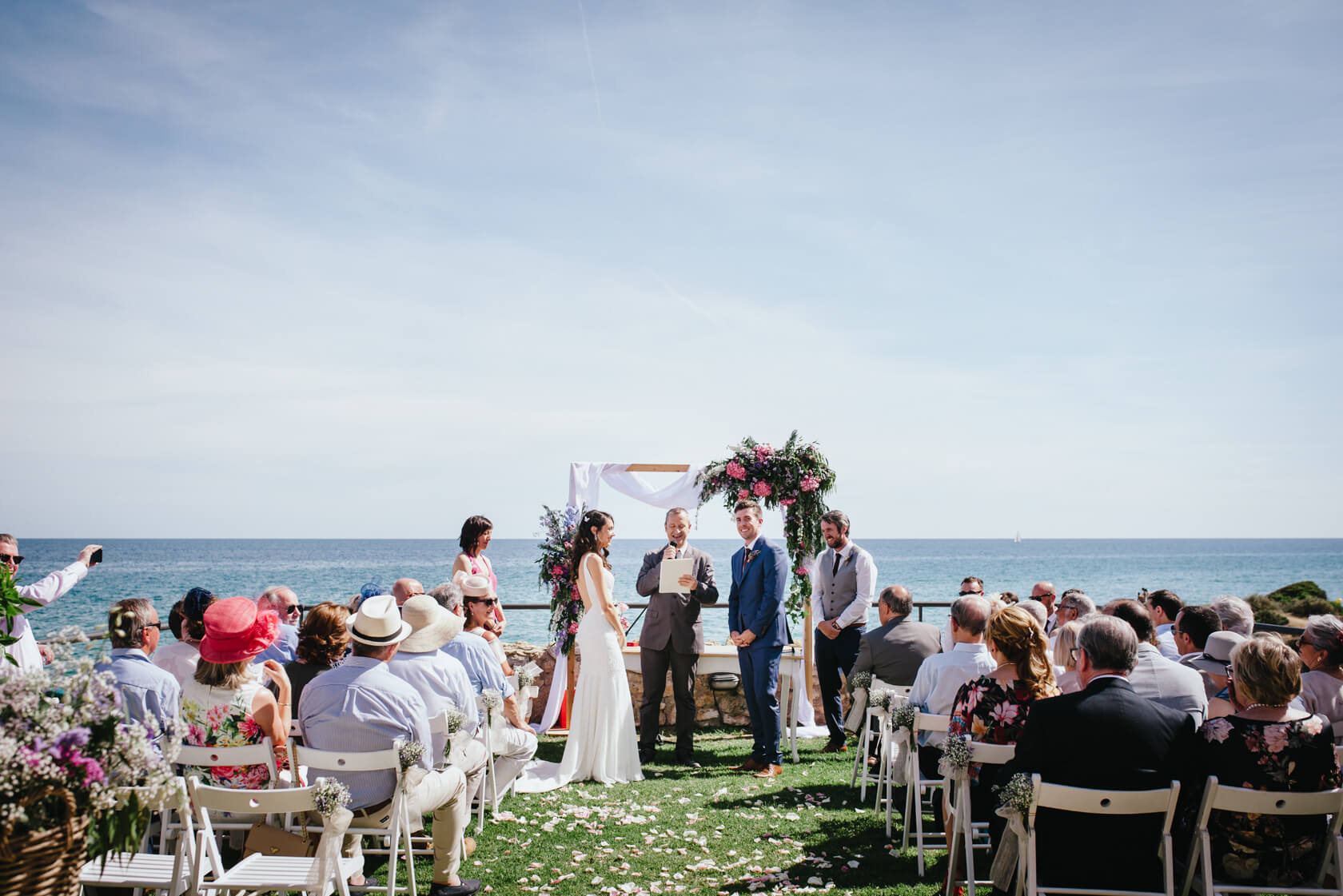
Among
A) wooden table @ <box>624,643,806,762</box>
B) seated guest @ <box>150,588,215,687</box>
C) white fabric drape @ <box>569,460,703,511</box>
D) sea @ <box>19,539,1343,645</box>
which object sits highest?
white fabric drape @ <box>569,460,703,511</box>

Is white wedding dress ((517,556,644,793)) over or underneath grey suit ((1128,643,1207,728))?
underneath

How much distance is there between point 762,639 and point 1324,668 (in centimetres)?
361

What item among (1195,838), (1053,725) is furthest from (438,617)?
(1195,838)

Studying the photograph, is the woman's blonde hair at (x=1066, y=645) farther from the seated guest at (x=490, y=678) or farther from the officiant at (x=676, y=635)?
the seated guest at (x=490, y=678)

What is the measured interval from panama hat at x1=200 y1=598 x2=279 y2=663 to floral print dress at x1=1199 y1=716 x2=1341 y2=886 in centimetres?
Answer: 402

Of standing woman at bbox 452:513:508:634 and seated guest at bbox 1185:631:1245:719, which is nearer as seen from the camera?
seated guest at bbox 1185:631:1245:719

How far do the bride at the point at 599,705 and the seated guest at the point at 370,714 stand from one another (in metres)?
2.33

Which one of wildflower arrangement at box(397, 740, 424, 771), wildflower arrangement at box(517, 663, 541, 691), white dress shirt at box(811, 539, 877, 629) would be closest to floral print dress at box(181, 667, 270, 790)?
wildflower arrangement at box(397, 740, 424, 771)

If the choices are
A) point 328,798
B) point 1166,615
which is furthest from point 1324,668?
point 328,798

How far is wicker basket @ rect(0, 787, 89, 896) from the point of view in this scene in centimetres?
158

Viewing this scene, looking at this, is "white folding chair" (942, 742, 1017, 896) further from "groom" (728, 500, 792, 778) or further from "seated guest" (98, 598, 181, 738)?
"seated guest" (98, 598, 181, 738)

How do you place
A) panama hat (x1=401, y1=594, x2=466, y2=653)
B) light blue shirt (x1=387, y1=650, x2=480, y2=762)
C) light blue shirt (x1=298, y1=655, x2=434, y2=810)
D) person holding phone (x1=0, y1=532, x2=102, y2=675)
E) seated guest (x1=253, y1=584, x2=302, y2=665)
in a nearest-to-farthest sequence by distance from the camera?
light blue shirt (x1=298, y1=655, x2=434, y2=810)
light blue shirt (x1=387, y1=650, x2=480, y2=762)
panama hat (x1=401, y1=594, x2=466, y2=653)
person holding phone (x1=0, y1=532, x2=102, y2=675)
seated guest (x1=253, y1=584, x2=302, y2=665)

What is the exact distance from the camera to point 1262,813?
3.10m

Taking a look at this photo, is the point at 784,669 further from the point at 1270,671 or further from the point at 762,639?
the point at 1270,671
